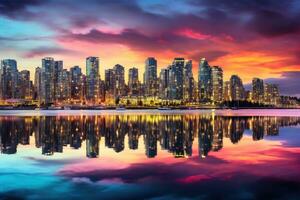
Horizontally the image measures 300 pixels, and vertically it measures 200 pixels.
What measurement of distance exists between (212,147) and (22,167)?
13396mm

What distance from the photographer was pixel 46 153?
86.2 feet

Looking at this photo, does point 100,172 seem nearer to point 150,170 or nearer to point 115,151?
point 150,170

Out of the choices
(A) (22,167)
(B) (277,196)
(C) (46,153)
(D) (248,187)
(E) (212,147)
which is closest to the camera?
(B) (277,196)

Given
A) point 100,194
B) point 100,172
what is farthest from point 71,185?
point 100,172

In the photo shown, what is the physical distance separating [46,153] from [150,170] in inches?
360

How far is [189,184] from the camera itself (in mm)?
16094

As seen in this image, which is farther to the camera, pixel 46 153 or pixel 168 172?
pixel 46 153

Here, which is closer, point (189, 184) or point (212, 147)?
point (189, 184)

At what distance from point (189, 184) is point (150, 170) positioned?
3.56 m

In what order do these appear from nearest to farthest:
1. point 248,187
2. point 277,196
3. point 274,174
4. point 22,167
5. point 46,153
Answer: point 277,196, point 248,187, point 274,174, point 22,167, point 46,153

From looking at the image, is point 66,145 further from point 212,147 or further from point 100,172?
point 100,172

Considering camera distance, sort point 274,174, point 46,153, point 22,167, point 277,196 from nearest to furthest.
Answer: point 277,196 → point 274,174 → point 22,167 → point 46,153

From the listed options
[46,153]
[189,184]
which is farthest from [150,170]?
[46,153]

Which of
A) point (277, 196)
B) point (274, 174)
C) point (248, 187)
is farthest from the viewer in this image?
point (274, 174)
